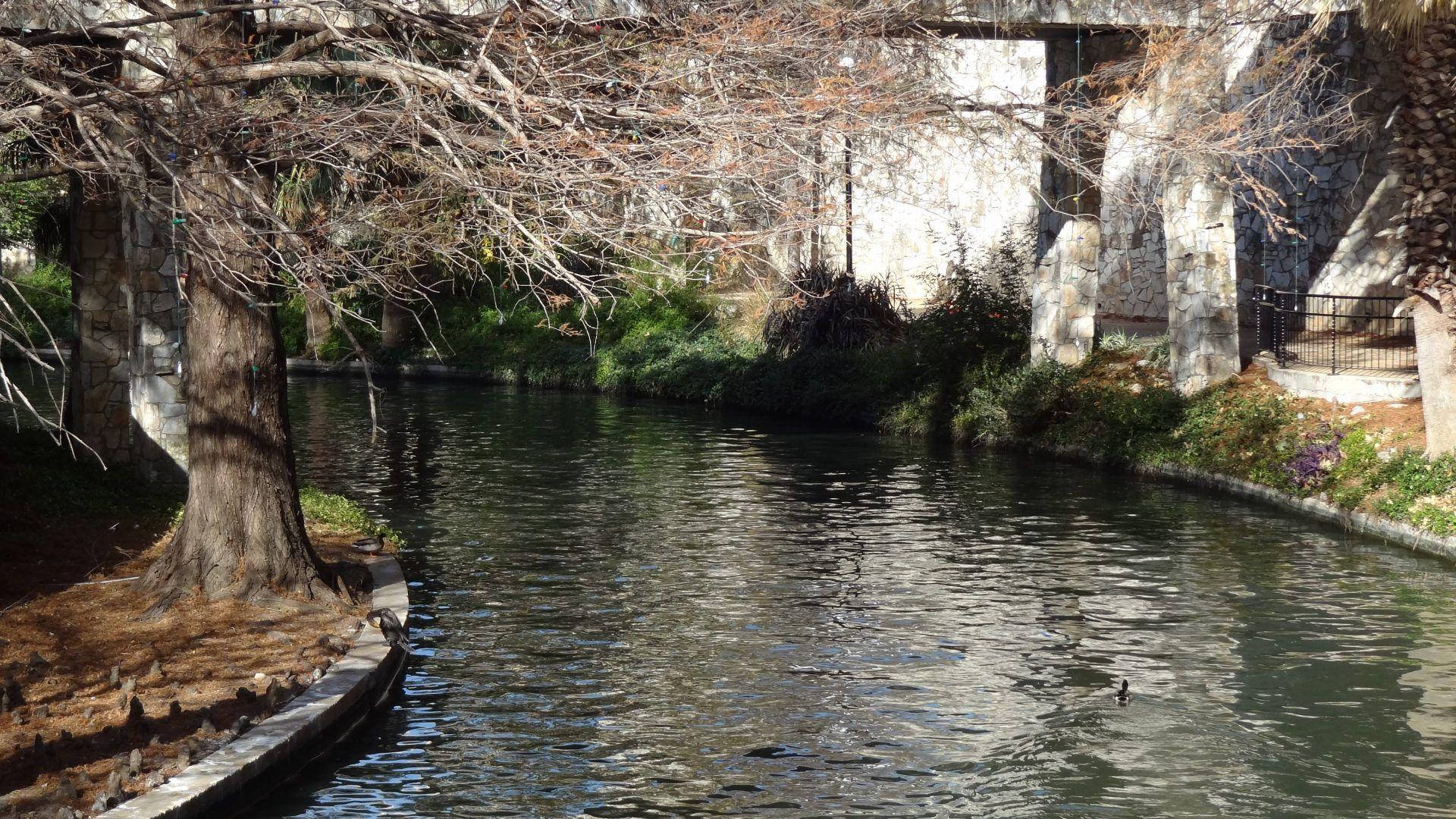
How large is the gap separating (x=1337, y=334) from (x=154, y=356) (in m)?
17.2

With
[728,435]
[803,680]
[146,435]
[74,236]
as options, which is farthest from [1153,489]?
[74,236]

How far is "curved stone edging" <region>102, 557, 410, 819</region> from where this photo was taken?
7195 millimetres

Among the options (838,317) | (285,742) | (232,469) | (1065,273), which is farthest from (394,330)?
(285,742)

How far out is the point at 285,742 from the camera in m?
8.05

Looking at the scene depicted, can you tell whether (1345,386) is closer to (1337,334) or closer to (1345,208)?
(1337,334)

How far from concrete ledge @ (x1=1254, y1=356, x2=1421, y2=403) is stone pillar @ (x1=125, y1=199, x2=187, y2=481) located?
1321 cm

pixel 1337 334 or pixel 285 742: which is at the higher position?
pixel 1337 334

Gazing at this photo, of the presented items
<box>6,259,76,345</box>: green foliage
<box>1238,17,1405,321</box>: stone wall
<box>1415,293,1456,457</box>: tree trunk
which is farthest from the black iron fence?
<box>6,259,76,345</box>: green foliage

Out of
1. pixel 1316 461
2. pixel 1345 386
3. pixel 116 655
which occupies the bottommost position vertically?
pixel 116 655

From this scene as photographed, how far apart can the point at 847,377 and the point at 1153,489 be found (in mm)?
9029

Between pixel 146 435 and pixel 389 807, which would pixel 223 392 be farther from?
pixel 146 435

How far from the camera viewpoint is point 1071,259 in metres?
24.0

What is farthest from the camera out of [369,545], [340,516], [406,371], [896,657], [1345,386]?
[406,371]

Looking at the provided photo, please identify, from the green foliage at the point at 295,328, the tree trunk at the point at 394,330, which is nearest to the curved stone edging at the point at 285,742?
the tree trunk at the point at 394,330
